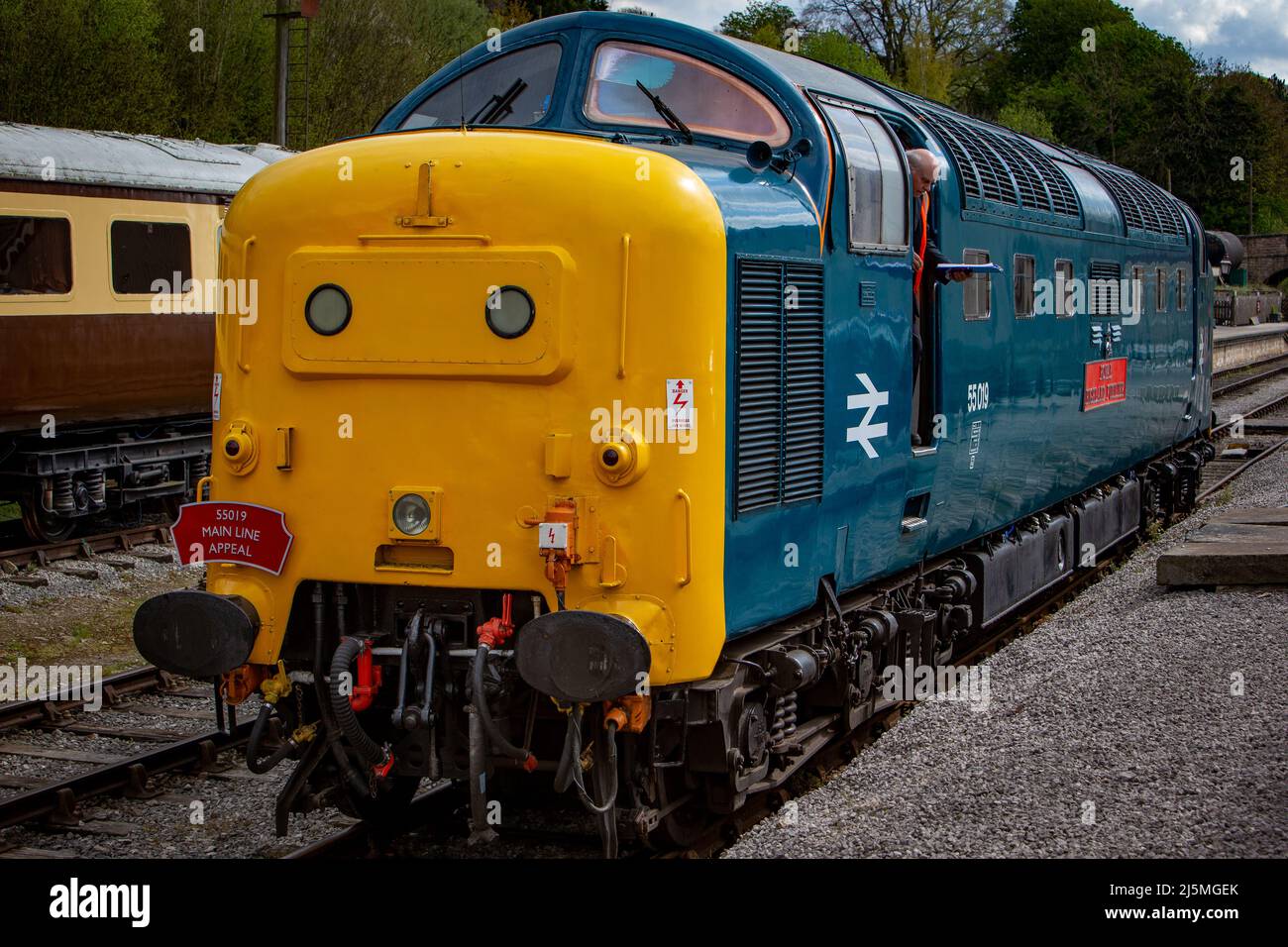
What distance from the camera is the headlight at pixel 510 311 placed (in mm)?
5848

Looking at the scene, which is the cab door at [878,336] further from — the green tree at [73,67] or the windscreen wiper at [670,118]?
the green tree at [73,67]

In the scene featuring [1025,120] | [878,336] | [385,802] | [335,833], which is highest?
[1025,120]

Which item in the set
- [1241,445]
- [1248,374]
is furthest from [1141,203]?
[1248,374]

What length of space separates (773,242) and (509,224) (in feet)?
3.86

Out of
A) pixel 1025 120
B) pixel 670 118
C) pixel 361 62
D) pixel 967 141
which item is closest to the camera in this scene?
pixel 670 118

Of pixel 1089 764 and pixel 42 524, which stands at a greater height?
pixel 42 524

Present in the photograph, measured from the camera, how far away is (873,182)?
7387 mm

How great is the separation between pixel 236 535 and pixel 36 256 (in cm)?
933

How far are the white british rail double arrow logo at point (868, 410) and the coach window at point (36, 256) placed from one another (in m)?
9.74

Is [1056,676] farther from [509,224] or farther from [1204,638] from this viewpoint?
[509,224]

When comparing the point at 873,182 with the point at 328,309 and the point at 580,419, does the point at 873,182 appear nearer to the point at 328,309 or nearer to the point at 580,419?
the point at 580,419

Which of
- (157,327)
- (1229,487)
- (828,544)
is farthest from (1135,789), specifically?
(1229,487)

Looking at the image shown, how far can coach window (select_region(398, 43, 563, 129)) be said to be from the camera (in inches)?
280
